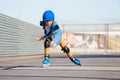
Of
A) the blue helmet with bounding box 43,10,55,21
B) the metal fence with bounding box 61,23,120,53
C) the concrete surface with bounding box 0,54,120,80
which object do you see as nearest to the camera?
the concrete surface with bounding box 0,54,120,80

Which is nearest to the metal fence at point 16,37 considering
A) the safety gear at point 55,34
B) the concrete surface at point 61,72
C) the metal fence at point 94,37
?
the concrete surface at point 61,72

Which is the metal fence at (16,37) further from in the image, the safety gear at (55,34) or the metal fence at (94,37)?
the metal fence at (94,37)

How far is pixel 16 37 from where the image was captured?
20.2 metres

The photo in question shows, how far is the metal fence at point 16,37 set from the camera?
17.4 metres

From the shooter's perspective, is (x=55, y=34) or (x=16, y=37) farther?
(x=16, y=37)

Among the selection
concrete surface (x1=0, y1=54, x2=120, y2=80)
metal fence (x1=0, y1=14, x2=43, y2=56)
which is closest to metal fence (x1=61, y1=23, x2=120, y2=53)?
metal fence (x1=0, y1=14, x2=43, y2=56)

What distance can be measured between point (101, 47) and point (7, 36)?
72.8ft

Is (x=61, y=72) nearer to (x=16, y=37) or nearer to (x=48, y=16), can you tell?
(x=48, y=16)

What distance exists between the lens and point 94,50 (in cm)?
3978

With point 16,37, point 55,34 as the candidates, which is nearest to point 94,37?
point 16,37

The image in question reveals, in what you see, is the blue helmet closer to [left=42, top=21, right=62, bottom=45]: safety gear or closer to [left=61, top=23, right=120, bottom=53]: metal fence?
[left=42, top=21, right=62, bottom=45]: safety gear

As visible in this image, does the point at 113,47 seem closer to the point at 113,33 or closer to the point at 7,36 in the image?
the point at 113,33

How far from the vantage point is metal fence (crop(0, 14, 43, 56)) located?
17.4 meters

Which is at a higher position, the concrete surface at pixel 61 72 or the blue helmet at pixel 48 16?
the blue helmet at pixel 48 16
